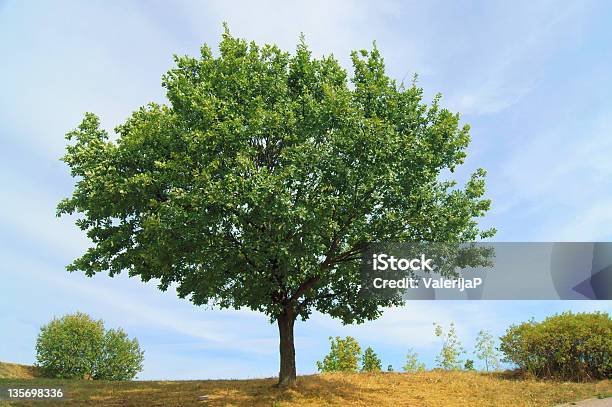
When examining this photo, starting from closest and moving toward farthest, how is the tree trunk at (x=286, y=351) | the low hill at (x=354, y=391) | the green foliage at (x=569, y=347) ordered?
the low hill at (x=354, y=391) < the tree trunk at (x=286, y=351) < the green foliage at (x=569, y=347)

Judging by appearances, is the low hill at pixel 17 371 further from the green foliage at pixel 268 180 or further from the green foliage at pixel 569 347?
the green foliage at pixel 569 347

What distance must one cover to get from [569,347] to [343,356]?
1523cm

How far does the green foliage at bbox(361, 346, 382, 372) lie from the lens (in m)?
36.6

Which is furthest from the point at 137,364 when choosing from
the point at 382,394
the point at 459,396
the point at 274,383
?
the point at 459,396

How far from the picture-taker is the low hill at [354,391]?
2430 cm

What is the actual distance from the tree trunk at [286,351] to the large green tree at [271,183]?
53 millimetres

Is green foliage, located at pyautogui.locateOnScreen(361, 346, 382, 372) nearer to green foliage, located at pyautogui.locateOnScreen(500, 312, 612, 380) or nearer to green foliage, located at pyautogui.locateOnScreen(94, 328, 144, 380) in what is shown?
green foliage, located at pyautogui.locateOnScreen(500, 312, 612, 380)

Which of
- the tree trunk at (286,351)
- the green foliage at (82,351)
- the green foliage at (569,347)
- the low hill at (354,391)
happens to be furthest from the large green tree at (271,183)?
the green foliage at (82,351)

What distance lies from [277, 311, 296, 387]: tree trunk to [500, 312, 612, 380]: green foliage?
14.3 m

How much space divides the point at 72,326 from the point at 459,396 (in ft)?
103

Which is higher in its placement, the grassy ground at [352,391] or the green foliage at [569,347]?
the green foliage at [569,347]

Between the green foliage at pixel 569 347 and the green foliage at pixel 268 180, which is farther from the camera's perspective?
the green foliage at pixel 569 347

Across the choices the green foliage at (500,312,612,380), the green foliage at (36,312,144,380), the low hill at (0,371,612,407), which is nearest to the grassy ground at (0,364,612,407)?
the low hill at (0,371,612,407)

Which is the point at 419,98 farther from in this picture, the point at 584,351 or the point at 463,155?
the point at 584,351
